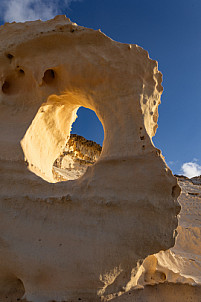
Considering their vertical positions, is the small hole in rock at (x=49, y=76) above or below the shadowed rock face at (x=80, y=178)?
above

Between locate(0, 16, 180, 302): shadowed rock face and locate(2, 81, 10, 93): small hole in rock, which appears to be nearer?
locate(0, 16, 180, 302): shadowed rock face

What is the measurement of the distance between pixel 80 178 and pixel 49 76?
1.69 metres

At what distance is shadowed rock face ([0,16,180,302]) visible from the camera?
181 centimetres

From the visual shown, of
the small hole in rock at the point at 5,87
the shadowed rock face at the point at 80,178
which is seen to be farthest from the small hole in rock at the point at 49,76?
the small hole in rock at the point at 5,87

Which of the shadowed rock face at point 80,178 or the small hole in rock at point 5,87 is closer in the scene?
the shadowed rock face at point 80,178

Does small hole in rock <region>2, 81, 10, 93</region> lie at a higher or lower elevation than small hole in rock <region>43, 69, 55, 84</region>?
lower

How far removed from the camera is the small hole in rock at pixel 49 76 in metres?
2.69

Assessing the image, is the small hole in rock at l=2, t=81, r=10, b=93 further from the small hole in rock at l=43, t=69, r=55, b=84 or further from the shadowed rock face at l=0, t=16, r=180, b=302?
the small hole in rock at l=43, t=69, r=55, b=84

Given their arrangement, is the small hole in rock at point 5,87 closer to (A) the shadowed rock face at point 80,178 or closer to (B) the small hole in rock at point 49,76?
(A) the shadowed rock face at point 80,178

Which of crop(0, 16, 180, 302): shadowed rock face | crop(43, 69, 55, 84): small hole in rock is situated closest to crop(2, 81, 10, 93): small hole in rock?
crop(0, 16, 180, 302): shadowed rock face

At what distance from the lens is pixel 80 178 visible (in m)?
2.30

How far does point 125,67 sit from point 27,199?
218 cm

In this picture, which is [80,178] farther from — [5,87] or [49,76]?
[5,87]

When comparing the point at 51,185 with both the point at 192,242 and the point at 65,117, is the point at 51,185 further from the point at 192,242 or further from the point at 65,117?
→ the point at 192,242
